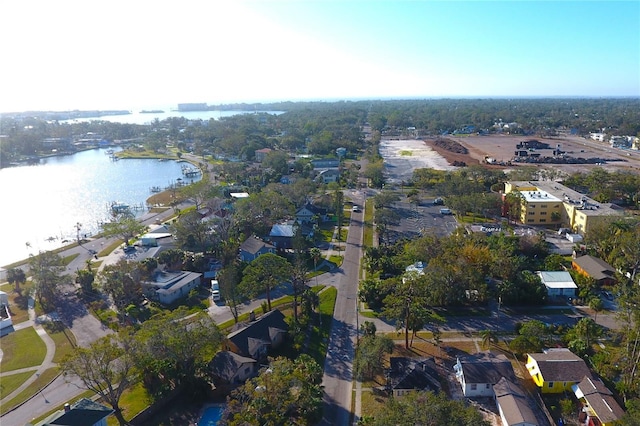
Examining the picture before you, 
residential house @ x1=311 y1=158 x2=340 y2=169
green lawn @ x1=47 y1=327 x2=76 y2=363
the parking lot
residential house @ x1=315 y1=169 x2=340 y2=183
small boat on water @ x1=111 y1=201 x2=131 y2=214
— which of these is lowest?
green lawn @ x1=47 y1=327 x2=76 y2=363

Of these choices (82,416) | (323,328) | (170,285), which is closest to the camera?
(82,416)

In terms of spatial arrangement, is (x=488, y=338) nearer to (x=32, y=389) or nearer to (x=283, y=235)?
(x=283, y=235)

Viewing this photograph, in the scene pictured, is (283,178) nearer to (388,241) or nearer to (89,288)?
(388,241)

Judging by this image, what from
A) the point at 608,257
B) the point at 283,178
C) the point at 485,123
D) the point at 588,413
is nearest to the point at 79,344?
the point at 588,413

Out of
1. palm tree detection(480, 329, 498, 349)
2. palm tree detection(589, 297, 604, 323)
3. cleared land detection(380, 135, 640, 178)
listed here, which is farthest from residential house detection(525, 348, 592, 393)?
cleared land detection(380, 135, 640, 178)

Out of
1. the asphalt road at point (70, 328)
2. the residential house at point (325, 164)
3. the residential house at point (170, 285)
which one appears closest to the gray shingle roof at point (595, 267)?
the residential house at point (170, 285)

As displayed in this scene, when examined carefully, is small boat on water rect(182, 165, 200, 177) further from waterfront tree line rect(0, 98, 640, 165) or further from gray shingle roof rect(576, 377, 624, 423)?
gray shingle roof rect(576, 377, 624, 423)

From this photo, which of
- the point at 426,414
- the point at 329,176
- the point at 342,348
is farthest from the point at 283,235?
the point at 329,176
